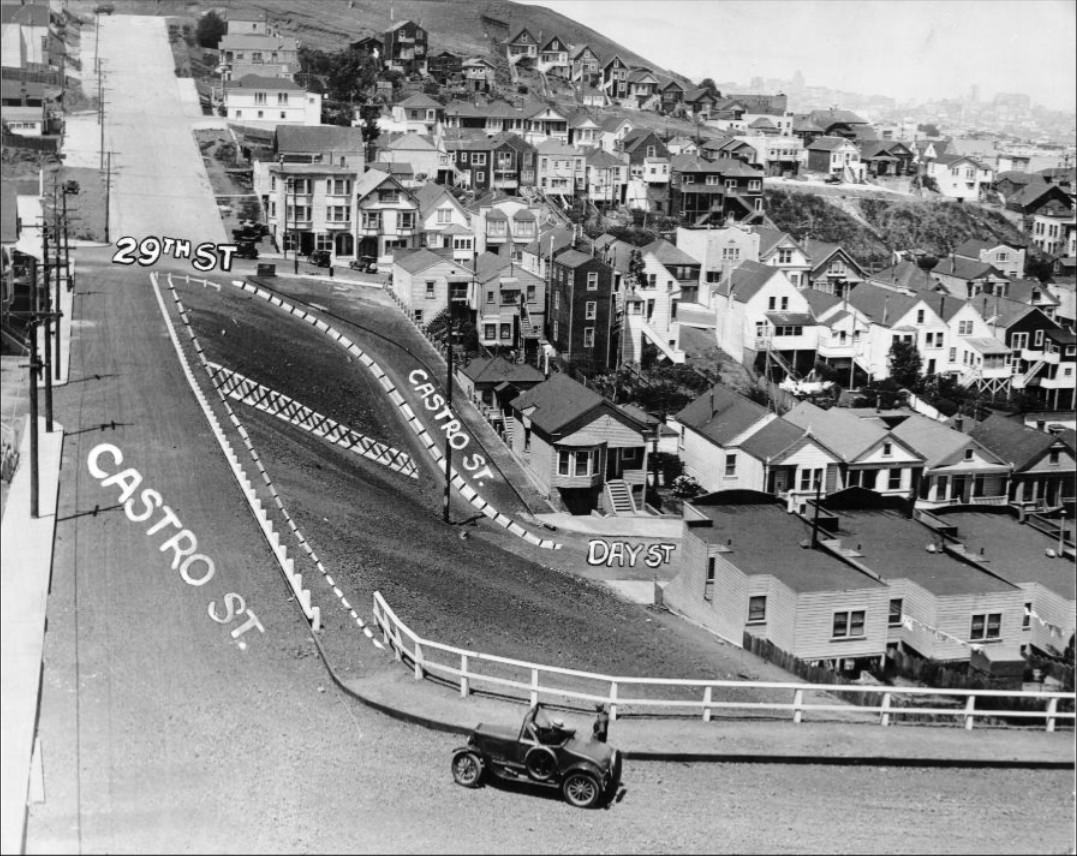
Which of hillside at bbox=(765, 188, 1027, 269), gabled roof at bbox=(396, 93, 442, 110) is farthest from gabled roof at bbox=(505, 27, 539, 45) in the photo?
hillside at bbox=(765, 188, 1027, 269)

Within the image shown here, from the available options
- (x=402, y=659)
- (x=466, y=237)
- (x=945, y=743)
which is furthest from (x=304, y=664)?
(x=466, y=237)

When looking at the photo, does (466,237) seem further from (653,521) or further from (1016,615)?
(1016,615)

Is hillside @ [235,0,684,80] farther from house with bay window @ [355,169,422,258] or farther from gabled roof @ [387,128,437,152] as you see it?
house with bay window @ [355,169,422,258]

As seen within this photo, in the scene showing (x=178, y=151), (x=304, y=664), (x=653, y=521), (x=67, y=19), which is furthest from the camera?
(x=67, y=19)

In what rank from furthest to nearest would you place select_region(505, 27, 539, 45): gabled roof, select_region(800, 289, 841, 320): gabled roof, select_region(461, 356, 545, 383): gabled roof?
select_region(505, 27, 539, 45): gabled roof → select_region(800, 289, 841, 320): gabled roof → select_region(461, 356, 545, 383): gabled roof

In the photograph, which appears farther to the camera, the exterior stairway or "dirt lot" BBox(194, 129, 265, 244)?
"dirt lot" BBox(194, 129, 265, 244)

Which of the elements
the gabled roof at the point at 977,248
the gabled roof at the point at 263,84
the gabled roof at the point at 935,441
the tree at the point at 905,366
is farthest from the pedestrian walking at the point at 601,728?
the gabled roof at the point at 263,84

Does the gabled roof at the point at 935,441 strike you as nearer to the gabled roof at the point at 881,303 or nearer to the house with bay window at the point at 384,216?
the gabled roof at the point at 881,303
